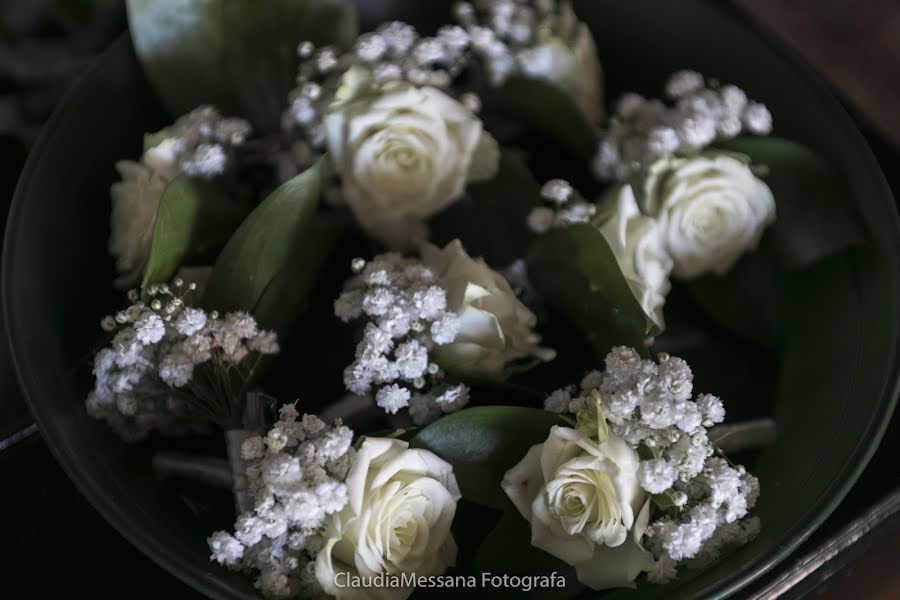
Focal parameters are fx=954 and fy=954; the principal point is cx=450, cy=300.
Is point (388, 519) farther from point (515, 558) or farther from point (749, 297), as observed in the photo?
point (749, 297)

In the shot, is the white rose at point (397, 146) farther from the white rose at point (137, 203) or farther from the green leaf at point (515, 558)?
the green leaf at point (515, 558)

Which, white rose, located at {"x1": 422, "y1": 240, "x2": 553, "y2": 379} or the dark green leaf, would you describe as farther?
the dark green leaf

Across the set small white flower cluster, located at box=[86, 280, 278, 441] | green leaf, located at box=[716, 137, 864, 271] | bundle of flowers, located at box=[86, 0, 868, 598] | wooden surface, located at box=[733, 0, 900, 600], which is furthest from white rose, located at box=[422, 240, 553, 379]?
wooden surface, located at box=[733, 0, 900, 600]

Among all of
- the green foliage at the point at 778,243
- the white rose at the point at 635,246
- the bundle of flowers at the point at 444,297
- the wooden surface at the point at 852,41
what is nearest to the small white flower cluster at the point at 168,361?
the bundle of flowers at the point at 444,297

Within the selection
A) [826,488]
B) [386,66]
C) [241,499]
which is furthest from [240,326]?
[826,488]

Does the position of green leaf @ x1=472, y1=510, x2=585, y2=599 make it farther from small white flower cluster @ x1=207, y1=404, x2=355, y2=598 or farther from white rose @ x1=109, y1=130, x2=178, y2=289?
white rose @ x1=109, y1=130, x2=178, y2=289

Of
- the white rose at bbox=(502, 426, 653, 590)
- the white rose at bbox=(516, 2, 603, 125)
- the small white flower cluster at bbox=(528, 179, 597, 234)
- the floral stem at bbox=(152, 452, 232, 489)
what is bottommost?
the floral stem at bbox=(152, 452, 232, 489)

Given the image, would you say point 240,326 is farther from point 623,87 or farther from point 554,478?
point 623,87

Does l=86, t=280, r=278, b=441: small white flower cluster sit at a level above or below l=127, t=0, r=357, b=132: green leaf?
below
